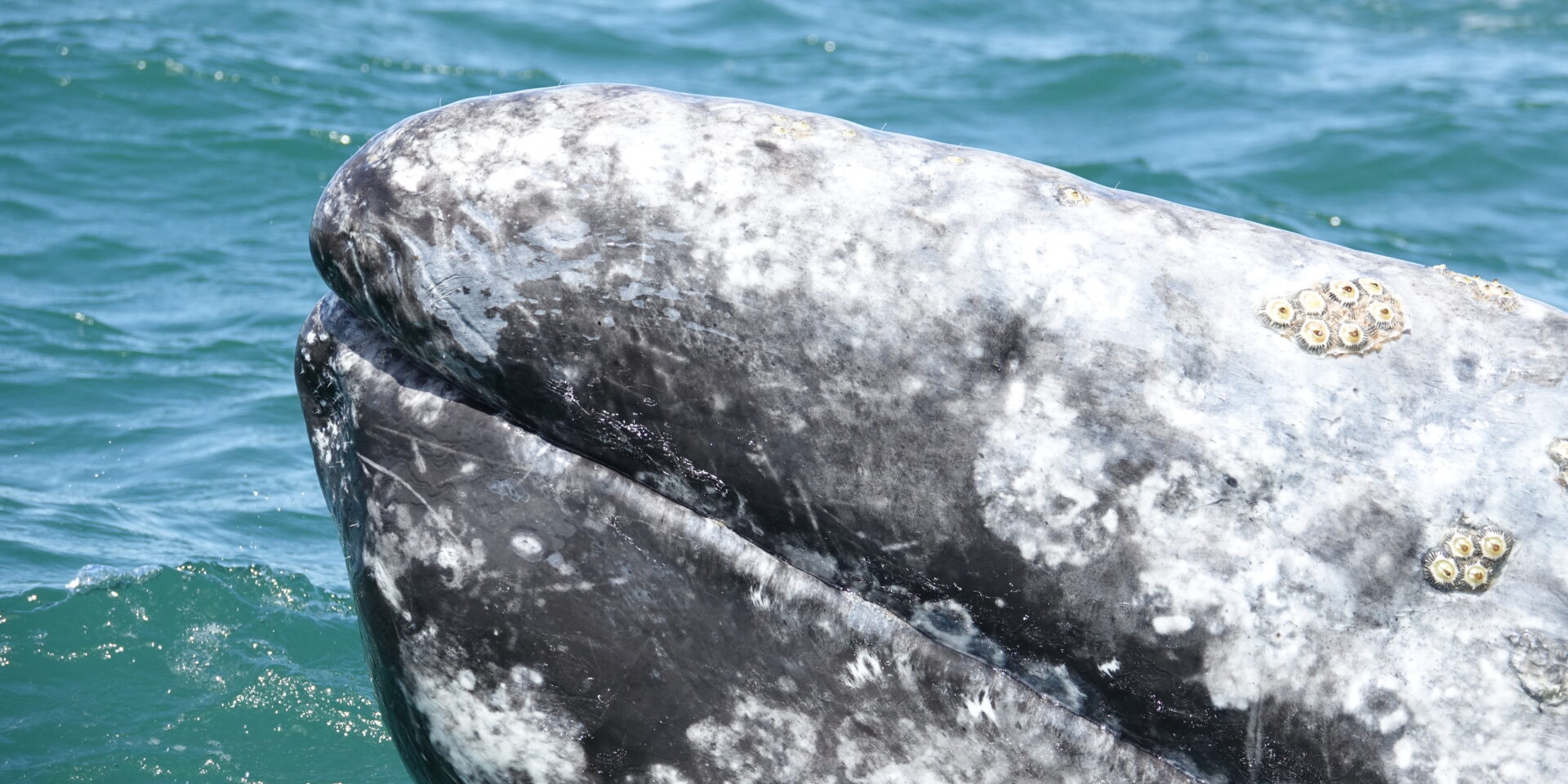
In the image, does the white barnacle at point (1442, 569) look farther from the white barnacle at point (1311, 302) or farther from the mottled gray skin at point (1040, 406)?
the white barnacle at point (1311, 302)

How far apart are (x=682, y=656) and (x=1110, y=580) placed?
1109mm

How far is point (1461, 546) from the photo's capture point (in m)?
3.20

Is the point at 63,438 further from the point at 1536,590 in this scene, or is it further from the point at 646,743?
the point at 1536,590

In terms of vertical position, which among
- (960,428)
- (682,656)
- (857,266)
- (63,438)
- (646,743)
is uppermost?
(857,266)

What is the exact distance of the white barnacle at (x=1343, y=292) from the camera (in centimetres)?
341

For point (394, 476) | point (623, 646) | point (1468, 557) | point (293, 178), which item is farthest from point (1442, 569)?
point (293, 178)

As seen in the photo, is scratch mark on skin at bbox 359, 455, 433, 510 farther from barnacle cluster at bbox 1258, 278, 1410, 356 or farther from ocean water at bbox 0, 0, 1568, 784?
ocean water at bbox 0, 0, 1568, 784

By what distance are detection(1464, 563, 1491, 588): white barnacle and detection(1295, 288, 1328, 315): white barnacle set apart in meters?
0.67

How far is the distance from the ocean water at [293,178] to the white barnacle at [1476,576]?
450 centimetres

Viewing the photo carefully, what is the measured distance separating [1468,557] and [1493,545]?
0.06 metres

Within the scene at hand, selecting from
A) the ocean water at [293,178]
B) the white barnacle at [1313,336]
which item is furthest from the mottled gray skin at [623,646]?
the ocean water at [293,178]

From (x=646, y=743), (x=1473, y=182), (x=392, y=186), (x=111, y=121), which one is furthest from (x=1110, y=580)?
(x=111, y=121)

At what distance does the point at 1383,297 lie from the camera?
11.3ft

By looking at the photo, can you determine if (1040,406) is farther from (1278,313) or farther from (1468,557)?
(1468,557)
